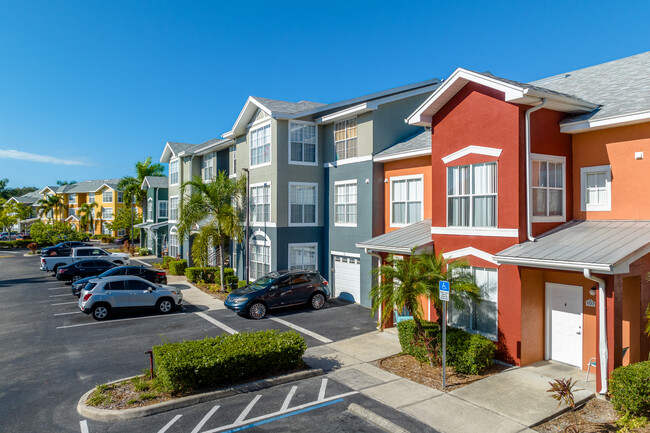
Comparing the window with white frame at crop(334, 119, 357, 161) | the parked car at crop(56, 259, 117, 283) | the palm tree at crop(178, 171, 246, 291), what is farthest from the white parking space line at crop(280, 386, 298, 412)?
the parked car at crop(56, 259, 117, 283)

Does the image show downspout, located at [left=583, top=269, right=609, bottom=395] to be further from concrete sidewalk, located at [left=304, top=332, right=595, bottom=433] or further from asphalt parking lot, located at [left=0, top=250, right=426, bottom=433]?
asphalt parking lot, located at [left=0, top=250, right=426, bottom=433]

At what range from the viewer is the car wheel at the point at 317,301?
18.9 meters

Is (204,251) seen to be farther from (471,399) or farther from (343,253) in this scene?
(471,399)

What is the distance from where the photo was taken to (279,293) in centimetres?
1789

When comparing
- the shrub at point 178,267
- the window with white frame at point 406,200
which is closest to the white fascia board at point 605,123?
the window with white frame at point 406,200

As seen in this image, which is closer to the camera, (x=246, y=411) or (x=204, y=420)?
(x=204, y=420)

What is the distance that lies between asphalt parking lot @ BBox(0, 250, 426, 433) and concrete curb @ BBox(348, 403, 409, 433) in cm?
14

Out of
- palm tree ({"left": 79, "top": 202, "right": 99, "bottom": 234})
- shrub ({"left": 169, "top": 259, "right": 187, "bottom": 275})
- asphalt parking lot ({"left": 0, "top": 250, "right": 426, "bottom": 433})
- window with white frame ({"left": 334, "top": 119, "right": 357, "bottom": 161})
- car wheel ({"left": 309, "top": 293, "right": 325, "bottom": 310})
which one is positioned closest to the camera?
asphalt parking lot ({"left": 0, "top": 250, "right": 426, "bottom": 433})

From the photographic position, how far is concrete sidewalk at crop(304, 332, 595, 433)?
846 centimetres

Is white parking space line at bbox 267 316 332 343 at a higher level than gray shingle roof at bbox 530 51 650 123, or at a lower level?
lower

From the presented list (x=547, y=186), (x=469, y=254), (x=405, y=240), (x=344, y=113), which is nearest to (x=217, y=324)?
(x=405, y=240)

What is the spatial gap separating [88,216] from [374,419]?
3032 inches

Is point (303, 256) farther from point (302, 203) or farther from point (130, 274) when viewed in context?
point (130, 274)

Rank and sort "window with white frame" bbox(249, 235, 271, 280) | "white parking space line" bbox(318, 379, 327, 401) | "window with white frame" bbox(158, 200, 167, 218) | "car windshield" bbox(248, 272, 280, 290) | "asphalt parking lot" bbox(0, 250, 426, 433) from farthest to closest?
"window with white frame" bbox(158, 200, 167, 218), "window with white frame" bbox(249, 235, 271, 280), "car windshield" bbox(248, 272, 280, 290), "white parking space line" bbox(318, 379, 327, 401), "asphalt parking lot" bbox(0, 250, 426, 433)
